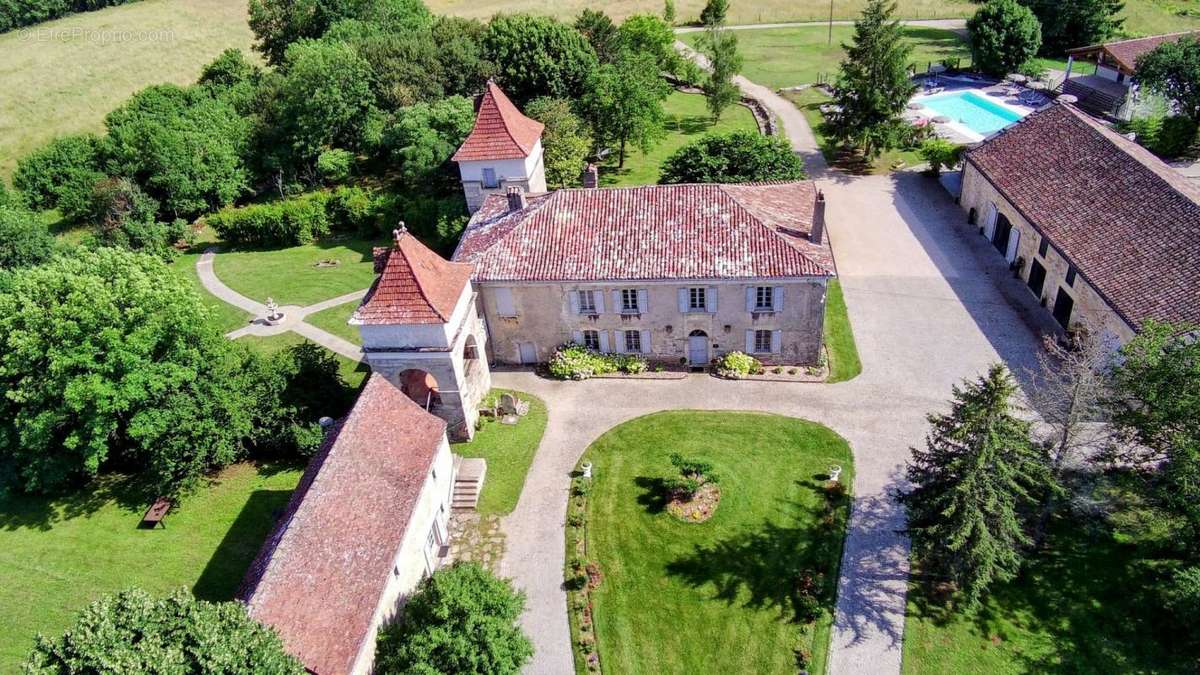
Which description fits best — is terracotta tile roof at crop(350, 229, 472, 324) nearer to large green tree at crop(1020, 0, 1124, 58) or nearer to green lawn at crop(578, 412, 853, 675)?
green lawn at crop(578, 412, 853, 675)

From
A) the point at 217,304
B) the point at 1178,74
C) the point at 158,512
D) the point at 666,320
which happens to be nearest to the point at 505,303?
the point at 666,320

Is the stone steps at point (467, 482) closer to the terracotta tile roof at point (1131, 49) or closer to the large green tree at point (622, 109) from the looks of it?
the large green tree at point (622, 109)

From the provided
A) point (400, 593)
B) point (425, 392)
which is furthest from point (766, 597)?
point (425, 392)

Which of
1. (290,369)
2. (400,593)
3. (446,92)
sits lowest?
(400,593)

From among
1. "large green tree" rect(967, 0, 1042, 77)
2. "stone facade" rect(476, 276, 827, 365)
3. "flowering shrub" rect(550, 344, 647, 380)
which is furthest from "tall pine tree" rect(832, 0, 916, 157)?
"flowering shrub" rect(550, 344, 647, 380)

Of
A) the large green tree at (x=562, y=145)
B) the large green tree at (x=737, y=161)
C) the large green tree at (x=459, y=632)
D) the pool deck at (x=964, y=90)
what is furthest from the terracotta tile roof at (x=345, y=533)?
the pool deck at (x=964, y=90)

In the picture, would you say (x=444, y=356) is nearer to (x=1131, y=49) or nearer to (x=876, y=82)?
A: (x=876, y=82)

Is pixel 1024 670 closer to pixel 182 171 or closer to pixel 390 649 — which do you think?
pixel 390 649
